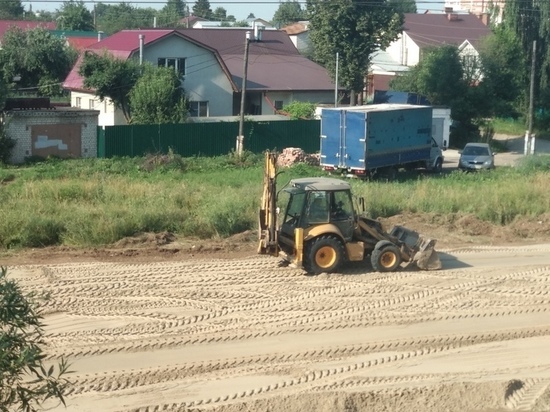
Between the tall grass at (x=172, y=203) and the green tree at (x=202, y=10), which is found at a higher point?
the green tree at (x=202, y=10)

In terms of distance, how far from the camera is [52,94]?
173ft

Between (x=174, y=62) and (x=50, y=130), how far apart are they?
468 inches

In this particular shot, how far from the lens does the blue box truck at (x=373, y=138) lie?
32.7m

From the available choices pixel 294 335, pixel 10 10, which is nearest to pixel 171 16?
pixel 10 10

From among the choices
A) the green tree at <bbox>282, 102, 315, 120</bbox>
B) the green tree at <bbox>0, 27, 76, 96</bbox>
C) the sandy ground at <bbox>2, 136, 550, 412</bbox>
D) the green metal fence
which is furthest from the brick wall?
the green tree at <bbox>0, 27, 76, 96</bbox>

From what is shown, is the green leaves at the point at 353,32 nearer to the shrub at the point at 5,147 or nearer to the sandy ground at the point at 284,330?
the shrub at the point at 5,147

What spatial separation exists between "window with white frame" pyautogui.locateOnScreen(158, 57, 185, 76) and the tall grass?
14464 mm

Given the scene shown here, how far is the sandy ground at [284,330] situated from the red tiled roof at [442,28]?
174 feet

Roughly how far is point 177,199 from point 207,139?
16.0m

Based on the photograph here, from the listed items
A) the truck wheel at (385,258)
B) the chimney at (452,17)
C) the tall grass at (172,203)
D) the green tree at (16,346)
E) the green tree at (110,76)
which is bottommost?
the truck wheel at (385,258)

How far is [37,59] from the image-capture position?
53.0 m

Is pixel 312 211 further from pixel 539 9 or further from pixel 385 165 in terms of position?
pixel 539 9

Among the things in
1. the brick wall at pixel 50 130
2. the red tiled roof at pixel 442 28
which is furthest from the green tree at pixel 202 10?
the brick wall at pixel 50 130

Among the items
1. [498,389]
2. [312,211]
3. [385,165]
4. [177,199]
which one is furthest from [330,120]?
[498,389]
